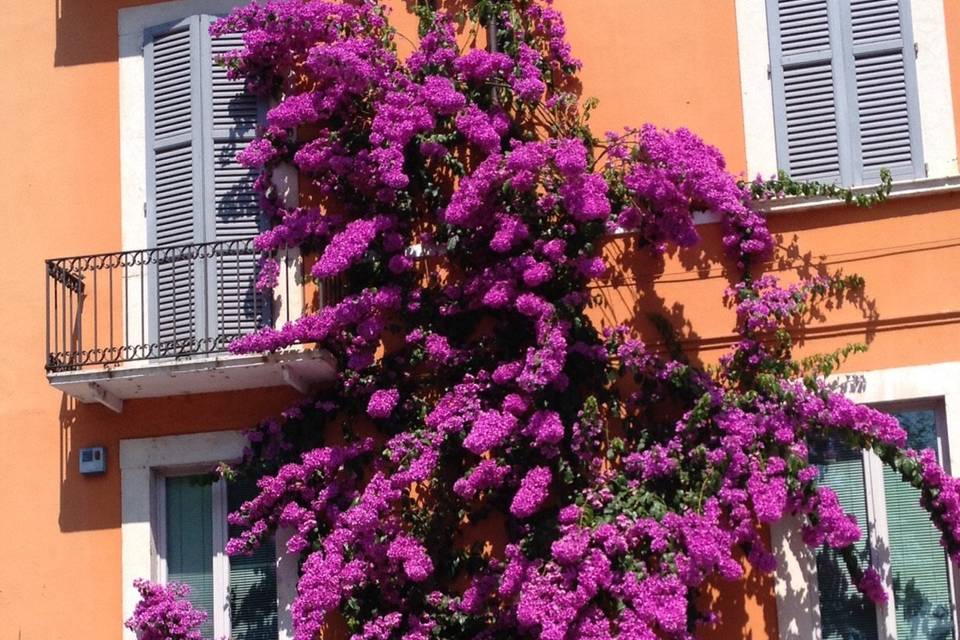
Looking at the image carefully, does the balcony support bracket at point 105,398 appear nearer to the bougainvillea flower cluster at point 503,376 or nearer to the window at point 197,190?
the window at point 197,190

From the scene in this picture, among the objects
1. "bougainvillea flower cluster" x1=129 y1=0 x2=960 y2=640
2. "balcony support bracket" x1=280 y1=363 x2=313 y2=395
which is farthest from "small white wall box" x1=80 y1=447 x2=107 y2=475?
"balcony support bracket" x1=280 y1=363 x2=313 y2=395

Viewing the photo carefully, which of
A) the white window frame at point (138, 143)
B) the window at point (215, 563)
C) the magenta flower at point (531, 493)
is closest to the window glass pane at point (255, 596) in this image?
the window at point (215, 563)

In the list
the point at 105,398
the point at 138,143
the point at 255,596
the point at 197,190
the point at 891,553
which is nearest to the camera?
the point at 891,553

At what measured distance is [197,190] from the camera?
1189cm

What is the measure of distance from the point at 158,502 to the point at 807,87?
189 inches

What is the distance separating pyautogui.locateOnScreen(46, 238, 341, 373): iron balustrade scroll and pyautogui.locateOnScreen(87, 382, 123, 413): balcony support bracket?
17 cm

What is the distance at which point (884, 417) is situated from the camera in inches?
408

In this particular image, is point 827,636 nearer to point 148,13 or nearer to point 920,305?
point 920,305

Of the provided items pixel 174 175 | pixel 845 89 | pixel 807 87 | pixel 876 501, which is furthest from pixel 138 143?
pixel 876 501

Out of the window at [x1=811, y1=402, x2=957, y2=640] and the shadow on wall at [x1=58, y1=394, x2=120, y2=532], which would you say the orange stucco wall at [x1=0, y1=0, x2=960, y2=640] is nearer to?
the shadow on wall at [x1=58, y1=394, x2=120, y2=532]

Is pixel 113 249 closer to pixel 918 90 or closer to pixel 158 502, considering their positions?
pixel 158 502

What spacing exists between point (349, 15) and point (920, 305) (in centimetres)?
399

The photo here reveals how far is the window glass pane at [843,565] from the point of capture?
34.8ft

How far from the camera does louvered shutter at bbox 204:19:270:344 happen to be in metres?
11.6
